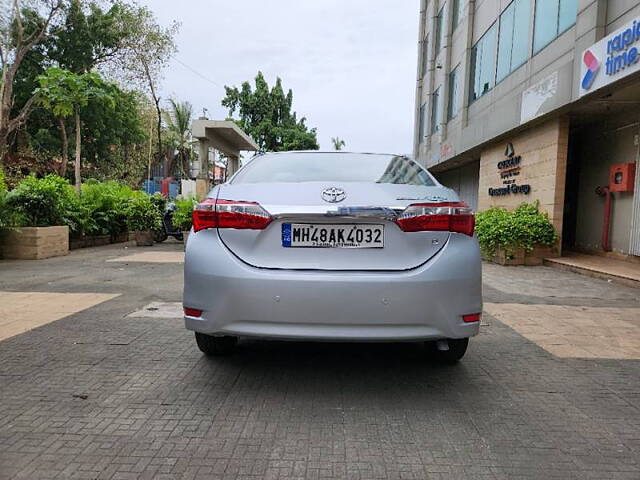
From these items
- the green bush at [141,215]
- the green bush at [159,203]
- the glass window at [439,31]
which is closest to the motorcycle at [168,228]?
the green bush at [159,203]

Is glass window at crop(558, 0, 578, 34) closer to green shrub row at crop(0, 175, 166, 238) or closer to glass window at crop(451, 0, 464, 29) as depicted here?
glass window at crop(451, 0, 464, 29)

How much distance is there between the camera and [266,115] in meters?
39.2

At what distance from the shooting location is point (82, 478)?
1980 millimetres

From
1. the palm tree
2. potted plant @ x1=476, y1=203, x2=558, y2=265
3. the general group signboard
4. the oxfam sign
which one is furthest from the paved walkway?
the palm tree

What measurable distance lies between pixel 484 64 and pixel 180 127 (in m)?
31.0

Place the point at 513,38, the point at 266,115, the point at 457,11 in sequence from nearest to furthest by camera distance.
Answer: the point at 513,38 → the point at 457,11 → the point at 266,115

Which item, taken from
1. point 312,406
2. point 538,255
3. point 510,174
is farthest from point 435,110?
point 312,406

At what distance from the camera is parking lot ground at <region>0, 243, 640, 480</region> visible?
2.13m

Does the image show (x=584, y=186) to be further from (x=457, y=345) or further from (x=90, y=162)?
(x=90, y=162)

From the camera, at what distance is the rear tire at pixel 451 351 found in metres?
3.29

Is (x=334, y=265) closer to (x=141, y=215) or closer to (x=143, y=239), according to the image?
(x=143, y=239)

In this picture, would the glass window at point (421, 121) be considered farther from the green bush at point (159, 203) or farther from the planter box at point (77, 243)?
the planter box at point (77, 243)

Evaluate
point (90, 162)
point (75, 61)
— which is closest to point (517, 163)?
point (75, 61)

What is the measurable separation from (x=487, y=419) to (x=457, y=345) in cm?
75
